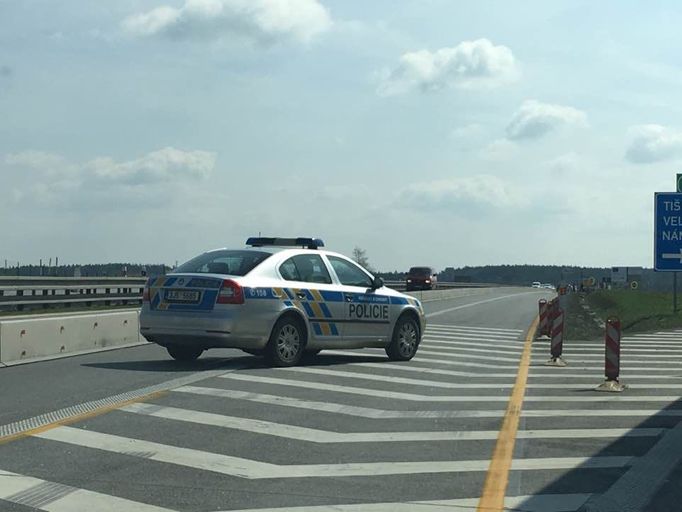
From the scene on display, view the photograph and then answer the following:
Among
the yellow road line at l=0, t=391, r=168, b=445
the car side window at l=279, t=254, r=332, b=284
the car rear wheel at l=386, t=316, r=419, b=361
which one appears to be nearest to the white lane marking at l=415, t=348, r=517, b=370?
the car rear wheel at l=386, t=316, r=419, b=361

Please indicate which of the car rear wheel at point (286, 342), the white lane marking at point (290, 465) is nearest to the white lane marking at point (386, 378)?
the car rear wheel at point (286, 342)

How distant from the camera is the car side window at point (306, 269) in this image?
46.4ft

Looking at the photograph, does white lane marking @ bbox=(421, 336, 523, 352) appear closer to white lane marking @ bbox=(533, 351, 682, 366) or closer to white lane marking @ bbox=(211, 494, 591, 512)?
white lane marking @ bbox=(533, 351, 682, 366)

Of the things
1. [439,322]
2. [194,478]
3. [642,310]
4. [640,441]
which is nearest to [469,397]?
[640,441]

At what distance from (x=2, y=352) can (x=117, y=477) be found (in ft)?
25.0

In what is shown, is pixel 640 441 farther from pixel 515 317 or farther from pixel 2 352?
pixel 515 317

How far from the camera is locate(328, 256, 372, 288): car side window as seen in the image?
15156mm

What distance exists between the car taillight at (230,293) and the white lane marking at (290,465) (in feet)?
16.6

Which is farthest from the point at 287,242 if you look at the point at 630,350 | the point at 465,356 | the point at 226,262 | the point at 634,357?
the point at 630,350

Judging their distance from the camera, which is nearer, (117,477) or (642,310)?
(117,477)

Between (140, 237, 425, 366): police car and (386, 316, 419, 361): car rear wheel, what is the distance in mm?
198

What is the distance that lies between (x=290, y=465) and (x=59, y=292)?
36.2 meters

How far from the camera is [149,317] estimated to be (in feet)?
45.5

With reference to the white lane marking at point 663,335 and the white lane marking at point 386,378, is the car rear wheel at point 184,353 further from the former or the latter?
the white lane marking at point 663,335
